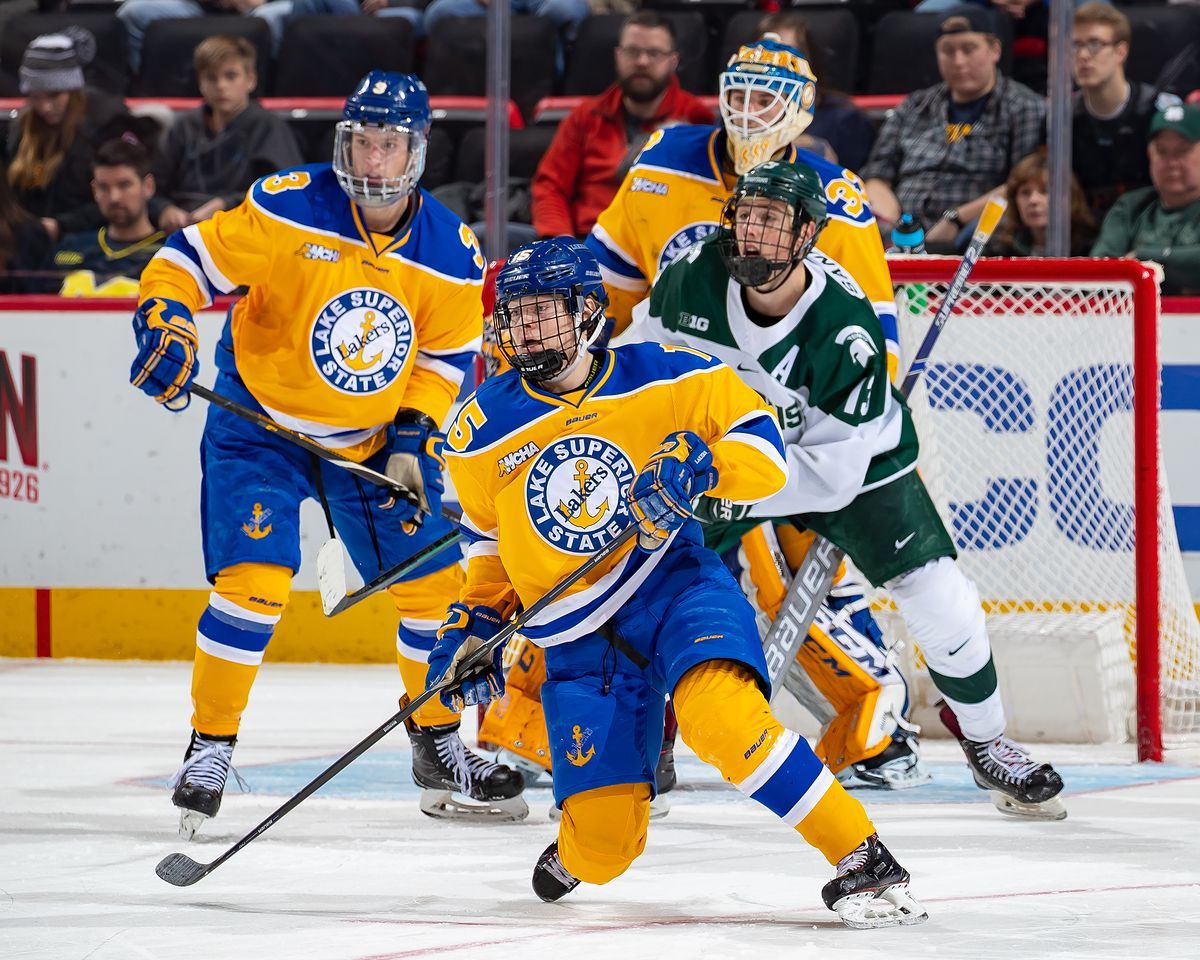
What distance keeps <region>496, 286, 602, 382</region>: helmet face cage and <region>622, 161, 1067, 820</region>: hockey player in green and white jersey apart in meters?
0.63

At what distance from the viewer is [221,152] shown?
18.5 ft

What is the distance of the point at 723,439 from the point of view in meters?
2.60

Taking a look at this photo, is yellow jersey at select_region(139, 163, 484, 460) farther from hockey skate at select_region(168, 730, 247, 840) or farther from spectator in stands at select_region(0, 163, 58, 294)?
spectator in stands at select_region(0, 163, 58, 294)

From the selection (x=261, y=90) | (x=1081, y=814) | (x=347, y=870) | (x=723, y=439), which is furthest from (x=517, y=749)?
(x=261, y=90)

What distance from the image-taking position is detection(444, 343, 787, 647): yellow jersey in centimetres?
263

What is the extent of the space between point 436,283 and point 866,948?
63.1 inches

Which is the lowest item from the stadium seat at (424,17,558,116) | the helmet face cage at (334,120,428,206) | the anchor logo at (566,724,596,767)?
the anchor logo at (566,724,596,767)

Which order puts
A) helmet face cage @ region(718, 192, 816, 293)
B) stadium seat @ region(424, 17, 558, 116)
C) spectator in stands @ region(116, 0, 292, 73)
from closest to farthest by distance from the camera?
helmet face cage @ region(718, 192, 816, 293), stadium seat @ region(424, 17, 558, 116), spectator in stands @ region(116, 0, 292, 73)

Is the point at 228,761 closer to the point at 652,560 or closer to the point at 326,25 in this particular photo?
the point at 652,560

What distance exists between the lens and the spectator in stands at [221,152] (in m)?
5.58

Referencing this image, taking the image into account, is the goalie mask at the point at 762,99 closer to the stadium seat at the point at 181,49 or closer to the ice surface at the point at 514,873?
the ice surface at the point at 514,873

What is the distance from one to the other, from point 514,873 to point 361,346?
1043 millimetres

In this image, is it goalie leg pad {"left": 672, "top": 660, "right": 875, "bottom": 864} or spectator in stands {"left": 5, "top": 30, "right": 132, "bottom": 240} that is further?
spectator in stands {"left": 5, "top": 30, "right": 132, "bottom": 240}

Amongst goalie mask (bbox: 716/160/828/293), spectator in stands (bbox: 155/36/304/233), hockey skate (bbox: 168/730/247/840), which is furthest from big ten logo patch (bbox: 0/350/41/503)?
goalie mask (bbox: 716/160/828/293)
